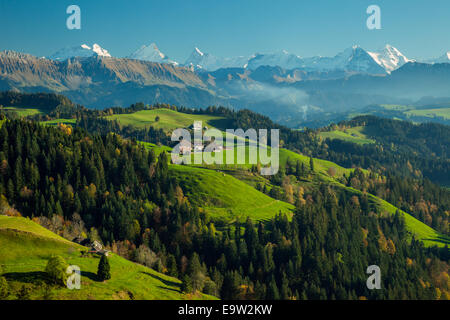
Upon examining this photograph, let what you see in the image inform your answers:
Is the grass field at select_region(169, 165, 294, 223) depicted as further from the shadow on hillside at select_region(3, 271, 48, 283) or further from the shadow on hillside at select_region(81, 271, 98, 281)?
the shadow on hillside at select_region(3, 271, 48, 283)

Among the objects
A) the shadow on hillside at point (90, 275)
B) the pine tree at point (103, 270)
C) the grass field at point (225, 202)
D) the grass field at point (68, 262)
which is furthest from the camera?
the grass field at point (225, 202)

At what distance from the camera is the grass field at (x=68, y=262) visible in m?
65.3

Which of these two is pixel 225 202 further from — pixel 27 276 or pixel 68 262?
pixel 27 276

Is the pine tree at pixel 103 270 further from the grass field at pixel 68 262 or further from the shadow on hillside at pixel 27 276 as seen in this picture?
→ the shadow on hillside at pixel 27 276

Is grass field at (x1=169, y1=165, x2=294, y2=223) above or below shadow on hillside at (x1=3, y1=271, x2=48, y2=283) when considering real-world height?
below

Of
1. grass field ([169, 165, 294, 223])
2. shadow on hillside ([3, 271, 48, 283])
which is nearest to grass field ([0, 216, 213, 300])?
shadow on hillside ([3, 271, 48, 283])

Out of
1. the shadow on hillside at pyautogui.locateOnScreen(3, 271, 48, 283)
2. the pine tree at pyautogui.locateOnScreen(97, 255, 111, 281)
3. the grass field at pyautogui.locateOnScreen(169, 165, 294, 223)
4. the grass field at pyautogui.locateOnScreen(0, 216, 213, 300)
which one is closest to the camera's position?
the shadow on hillside at pyautogui.locateOnScreen(3, 271, 48, 283)

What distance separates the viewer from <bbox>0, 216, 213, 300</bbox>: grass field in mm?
65312

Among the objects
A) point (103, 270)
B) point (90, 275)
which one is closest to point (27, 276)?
point (90, 275)

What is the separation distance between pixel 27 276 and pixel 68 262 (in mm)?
11460

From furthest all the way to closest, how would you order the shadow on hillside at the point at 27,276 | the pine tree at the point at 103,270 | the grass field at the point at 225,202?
the grass field at the point at 225,202 → the pine tree at the point at 103,270 → the shadow on hillside at the point at 27,276

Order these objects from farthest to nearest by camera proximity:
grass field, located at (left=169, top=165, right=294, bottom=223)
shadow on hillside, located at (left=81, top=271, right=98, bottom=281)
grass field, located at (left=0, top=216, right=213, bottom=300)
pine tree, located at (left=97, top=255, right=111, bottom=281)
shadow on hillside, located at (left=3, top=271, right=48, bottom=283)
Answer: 1. grass field, located at (left=169, top=165, right=294, bottom=223)
2. pine tree, located at (left=97, top=255, right=111, bottom=281)
3. shadow on hillside, located at (left=81, top=271, right=98, bottom=281)
4. grass field, located at (left=0, top=216, right=213, bottom=300)
5. shadow on hillside, located at (left=3, top=271, right=48, bottom=283)

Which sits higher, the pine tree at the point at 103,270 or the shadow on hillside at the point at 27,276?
the shadow on hillside at the point at 27,276

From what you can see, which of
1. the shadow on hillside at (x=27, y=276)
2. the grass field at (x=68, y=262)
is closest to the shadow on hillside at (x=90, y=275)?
the grass field at (x=68, y=262)
